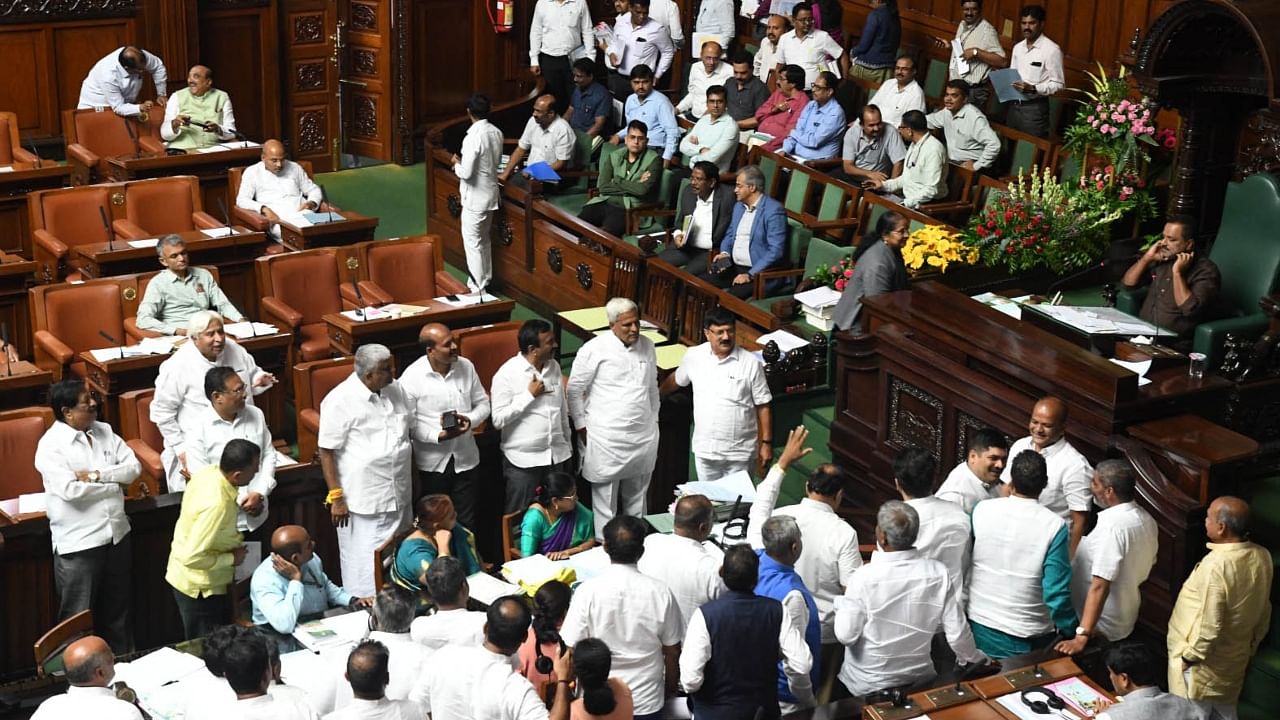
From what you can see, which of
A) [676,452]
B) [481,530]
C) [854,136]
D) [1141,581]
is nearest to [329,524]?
[481,530]

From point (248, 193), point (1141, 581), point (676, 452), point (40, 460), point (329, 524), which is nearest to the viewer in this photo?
point (1141, 581)

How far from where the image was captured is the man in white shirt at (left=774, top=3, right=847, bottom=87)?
12.4m

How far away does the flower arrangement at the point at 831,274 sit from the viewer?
921cm

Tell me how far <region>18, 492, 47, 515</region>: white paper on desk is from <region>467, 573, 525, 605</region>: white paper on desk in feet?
6.34

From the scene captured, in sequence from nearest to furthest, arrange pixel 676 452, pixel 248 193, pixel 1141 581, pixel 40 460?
pixel 1141 581 < pixel 40 460 < pixel 676 452 < pixel 248 193

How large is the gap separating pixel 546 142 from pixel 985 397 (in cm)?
547

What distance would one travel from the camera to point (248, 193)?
10.8m

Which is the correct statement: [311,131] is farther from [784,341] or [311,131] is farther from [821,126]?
[784,341]

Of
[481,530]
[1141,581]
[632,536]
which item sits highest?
[632,536]

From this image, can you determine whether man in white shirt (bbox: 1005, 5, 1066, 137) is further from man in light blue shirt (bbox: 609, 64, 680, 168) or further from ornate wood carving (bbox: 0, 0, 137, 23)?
ornate wood carving (bbox: 0, 0, 137, 23)

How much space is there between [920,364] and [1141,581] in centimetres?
175

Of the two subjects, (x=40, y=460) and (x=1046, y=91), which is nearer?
(x=40, y=460)

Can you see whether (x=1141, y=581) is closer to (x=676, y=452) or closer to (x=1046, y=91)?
(x=676, y=452)

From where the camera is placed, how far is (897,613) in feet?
17.7
